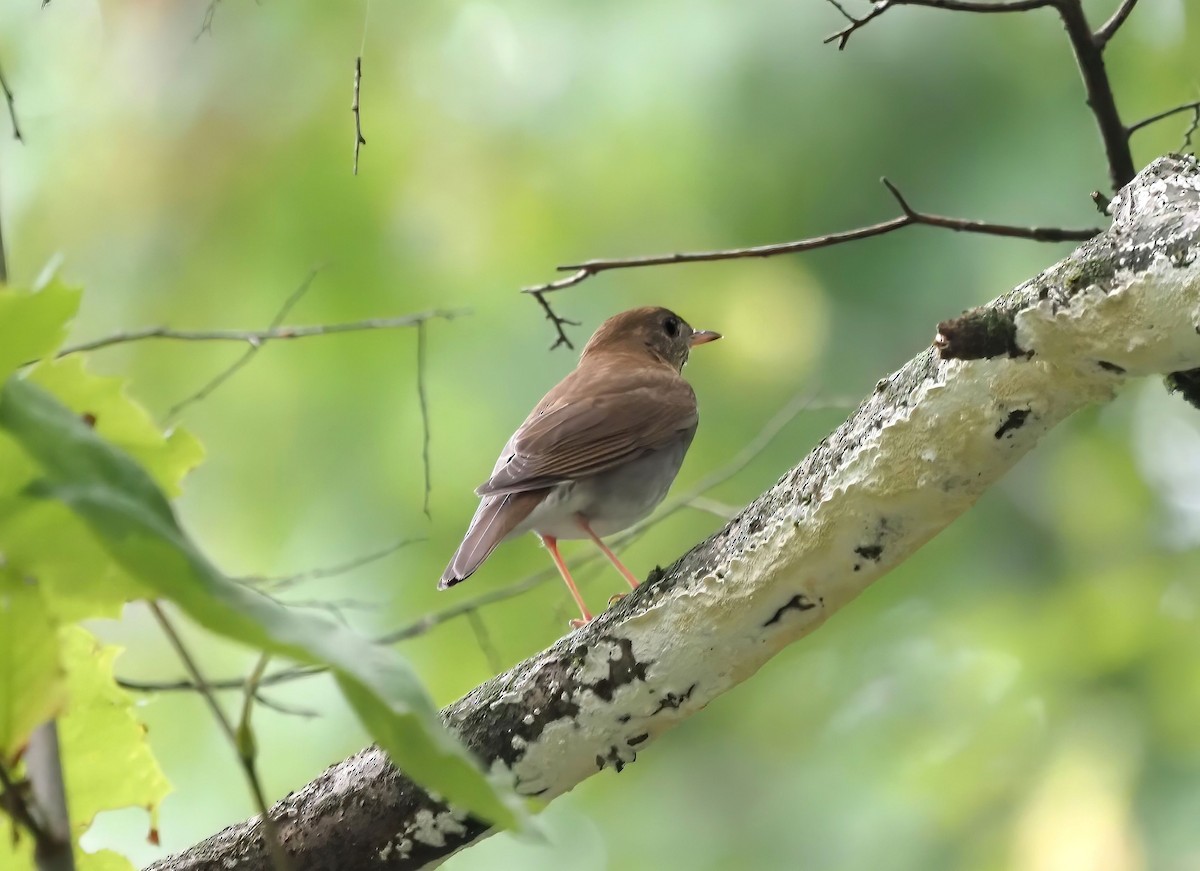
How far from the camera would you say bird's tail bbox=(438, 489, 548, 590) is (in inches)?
70.0

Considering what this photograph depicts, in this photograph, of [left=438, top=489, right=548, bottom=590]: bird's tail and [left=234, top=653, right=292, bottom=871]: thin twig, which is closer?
[left=234, top=653, right=292, bottom=871]: thin twig

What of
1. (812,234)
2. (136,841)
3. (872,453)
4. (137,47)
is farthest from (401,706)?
(137,47)

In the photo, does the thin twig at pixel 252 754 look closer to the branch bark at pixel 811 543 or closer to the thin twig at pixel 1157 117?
the branch bark at pixel 811 543

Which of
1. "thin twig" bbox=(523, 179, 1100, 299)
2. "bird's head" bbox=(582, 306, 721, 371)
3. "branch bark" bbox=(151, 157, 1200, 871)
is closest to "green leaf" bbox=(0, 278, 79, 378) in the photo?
"branch bark" bbox=(151, 157, 1200, 871)

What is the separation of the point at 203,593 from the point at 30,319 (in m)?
0.12

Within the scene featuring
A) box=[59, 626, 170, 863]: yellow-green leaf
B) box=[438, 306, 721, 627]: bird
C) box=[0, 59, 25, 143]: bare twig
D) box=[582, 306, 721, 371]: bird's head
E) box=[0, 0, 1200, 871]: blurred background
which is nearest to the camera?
box=[59, 626, 170, 863]: yellow-green leaf

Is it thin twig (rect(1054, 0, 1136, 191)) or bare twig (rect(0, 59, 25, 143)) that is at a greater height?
bare twig (rect(0, 59, 25, 143))

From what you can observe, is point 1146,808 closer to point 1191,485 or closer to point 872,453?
point 1191,485

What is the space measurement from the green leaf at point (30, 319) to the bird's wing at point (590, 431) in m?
1.51

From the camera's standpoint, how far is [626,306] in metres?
3.60

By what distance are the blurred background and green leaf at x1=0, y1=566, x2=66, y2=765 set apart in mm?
2630

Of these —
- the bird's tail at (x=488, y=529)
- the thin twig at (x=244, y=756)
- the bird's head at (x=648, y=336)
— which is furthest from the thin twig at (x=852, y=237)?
the bird's head at (x=648, y=336)

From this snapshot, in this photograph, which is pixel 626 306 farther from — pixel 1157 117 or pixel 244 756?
pixel 244 756

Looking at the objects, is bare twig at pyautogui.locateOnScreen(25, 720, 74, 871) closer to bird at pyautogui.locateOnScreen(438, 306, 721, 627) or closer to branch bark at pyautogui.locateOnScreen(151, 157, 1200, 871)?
branch bark at pyautogui.locateOnScreen(151, 157, 1200, 871)
